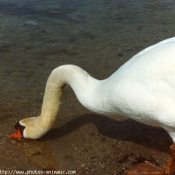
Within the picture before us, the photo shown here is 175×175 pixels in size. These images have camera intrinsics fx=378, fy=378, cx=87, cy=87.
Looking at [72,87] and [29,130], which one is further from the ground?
[72,87]

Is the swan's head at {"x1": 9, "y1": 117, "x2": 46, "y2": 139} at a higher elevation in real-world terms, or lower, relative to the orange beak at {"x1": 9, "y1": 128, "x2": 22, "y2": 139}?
higher

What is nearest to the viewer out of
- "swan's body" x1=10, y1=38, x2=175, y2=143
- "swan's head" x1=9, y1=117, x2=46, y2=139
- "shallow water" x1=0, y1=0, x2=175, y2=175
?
"swan's body" x1=10, y1=38, x2=175, y2=143

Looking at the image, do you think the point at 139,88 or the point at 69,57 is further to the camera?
the point at 69,57

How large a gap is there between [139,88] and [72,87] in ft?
3.66

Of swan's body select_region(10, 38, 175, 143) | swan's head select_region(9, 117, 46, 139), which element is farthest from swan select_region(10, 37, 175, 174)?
swan's head select_region(9, 117, 46, 139)

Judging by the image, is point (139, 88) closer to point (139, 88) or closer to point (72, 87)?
point (139, 88)

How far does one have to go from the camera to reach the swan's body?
151 inches

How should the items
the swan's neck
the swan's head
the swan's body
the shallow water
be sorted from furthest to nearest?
1. the swan's head
2. the shallow water
3. the swan's neck
4. the swan's body

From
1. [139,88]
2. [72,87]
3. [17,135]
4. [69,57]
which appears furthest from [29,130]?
[69,57]

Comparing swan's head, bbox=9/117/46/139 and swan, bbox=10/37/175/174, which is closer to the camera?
swan, bbox=10/37/175/174

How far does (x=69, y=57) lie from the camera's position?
8062 mm

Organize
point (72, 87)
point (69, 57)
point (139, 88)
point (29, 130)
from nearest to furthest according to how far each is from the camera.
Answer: point (139, 88) → point (72, 87) → point (29, 130) → point (69, 57)

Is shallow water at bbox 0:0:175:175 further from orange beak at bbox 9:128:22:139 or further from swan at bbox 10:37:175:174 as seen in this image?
swan at bbox 10:37:175:174

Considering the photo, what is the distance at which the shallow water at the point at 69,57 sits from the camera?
479 cm
